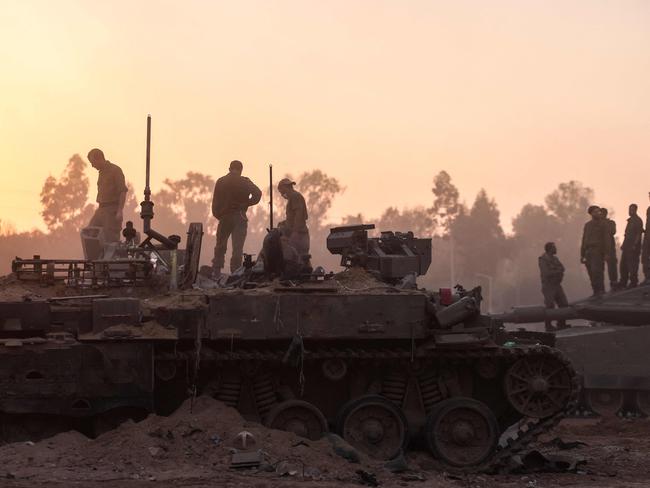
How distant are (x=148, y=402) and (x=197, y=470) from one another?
5.47ft

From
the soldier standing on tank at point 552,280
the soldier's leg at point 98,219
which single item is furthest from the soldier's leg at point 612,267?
the soldier's leg at point 98,219

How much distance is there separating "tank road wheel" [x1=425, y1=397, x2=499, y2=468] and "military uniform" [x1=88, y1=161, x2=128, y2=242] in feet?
24.5

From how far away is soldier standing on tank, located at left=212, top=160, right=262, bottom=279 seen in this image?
19.4 meters

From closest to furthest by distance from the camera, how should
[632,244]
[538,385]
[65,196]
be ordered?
1. [538,385]
2. [632,244]
3. [65,196]

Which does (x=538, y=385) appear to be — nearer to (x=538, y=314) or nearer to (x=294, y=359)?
(x=294, y=359)

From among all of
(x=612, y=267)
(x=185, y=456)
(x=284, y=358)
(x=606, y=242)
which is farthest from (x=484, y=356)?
(x=612, y=267)

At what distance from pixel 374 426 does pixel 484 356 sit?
1.77 m

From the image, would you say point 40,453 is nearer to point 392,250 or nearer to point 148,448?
point 148,448

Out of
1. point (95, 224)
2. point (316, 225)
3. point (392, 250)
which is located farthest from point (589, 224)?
point (316, 225)

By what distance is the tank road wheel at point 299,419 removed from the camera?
14.3 metres

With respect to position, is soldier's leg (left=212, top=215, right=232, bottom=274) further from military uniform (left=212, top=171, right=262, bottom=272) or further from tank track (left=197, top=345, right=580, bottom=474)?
tank track (left=197, top=345, right=580, bottom=474)

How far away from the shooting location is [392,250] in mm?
17203

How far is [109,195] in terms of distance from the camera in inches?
762

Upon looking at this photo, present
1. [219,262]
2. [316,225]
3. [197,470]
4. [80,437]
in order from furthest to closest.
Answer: [316,225] < [219,262] < [80,437] < [197,470]
